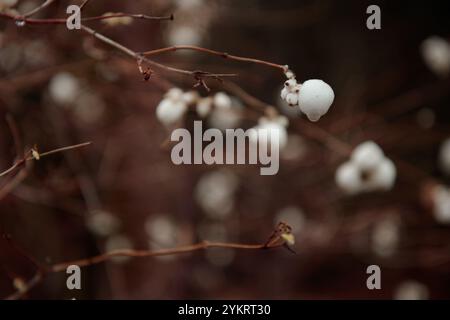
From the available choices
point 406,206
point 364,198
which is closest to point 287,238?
point 406,206

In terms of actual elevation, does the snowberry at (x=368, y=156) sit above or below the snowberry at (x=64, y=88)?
below

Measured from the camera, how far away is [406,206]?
2.72 metres

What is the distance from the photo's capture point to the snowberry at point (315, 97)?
773 millimetres

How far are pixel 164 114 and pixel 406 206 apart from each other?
196 cm

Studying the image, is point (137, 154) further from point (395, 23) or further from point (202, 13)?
point (395, 23)

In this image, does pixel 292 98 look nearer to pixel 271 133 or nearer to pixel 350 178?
pixel 271 133

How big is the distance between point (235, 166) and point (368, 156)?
106cm

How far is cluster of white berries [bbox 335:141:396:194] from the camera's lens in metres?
1.37

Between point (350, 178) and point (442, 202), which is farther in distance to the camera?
point (442, 202)

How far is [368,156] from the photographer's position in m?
1.36

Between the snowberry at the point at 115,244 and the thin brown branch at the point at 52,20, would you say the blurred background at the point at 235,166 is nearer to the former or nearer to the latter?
the snowberry at the point at 115,244

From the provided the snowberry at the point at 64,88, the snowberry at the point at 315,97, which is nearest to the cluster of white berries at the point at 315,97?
the snowberry at the point at 315,97

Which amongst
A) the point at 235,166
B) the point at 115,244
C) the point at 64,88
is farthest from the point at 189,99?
the point at 115,244
